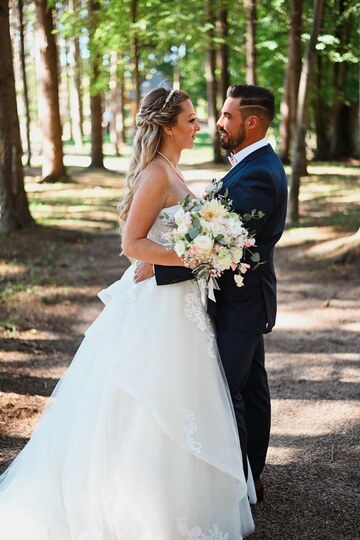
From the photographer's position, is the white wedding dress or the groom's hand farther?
the groom's hand

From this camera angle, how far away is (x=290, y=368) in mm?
7109

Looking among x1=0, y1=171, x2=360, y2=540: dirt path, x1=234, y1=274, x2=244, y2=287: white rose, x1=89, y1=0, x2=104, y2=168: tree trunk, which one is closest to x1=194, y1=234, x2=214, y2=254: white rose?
x1=234, y1=274, x2=244, y2=287: white rose

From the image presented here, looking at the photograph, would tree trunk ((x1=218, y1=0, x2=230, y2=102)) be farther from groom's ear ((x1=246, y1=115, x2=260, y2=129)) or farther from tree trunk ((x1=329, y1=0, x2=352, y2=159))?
groom's ear ((x1=246, y1=115, x2=260, y2=129))

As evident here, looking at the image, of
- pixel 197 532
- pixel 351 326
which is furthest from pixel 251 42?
pixel 197 532

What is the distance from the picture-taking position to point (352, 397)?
613 cm

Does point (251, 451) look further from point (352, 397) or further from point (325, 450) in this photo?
point (352, 397)

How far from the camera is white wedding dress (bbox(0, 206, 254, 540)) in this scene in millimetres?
3434

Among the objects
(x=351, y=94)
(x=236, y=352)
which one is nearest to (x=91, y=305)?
(x=236, y=352)

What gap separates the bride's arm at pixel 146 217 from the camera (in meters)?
3.63

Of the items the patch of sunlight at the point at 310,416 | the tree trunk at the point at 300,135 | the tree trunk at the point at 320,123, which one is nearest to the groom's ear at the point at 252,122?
the patch of sunlight at the point at 310,416

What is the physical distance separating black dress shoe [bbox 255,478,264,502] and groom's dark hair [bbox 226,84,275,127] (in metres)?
2.12

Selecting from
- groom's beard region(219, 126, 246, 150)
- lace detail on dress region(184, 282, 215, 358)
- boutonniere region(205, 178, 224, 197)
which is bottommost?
lace detail on dress region(184, 282, 215, 358)

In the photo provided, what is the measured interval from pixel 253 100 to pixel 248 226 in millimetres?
678

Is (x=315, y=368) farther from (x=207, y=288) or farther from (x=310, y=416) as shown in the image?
(x=207, y=288)
